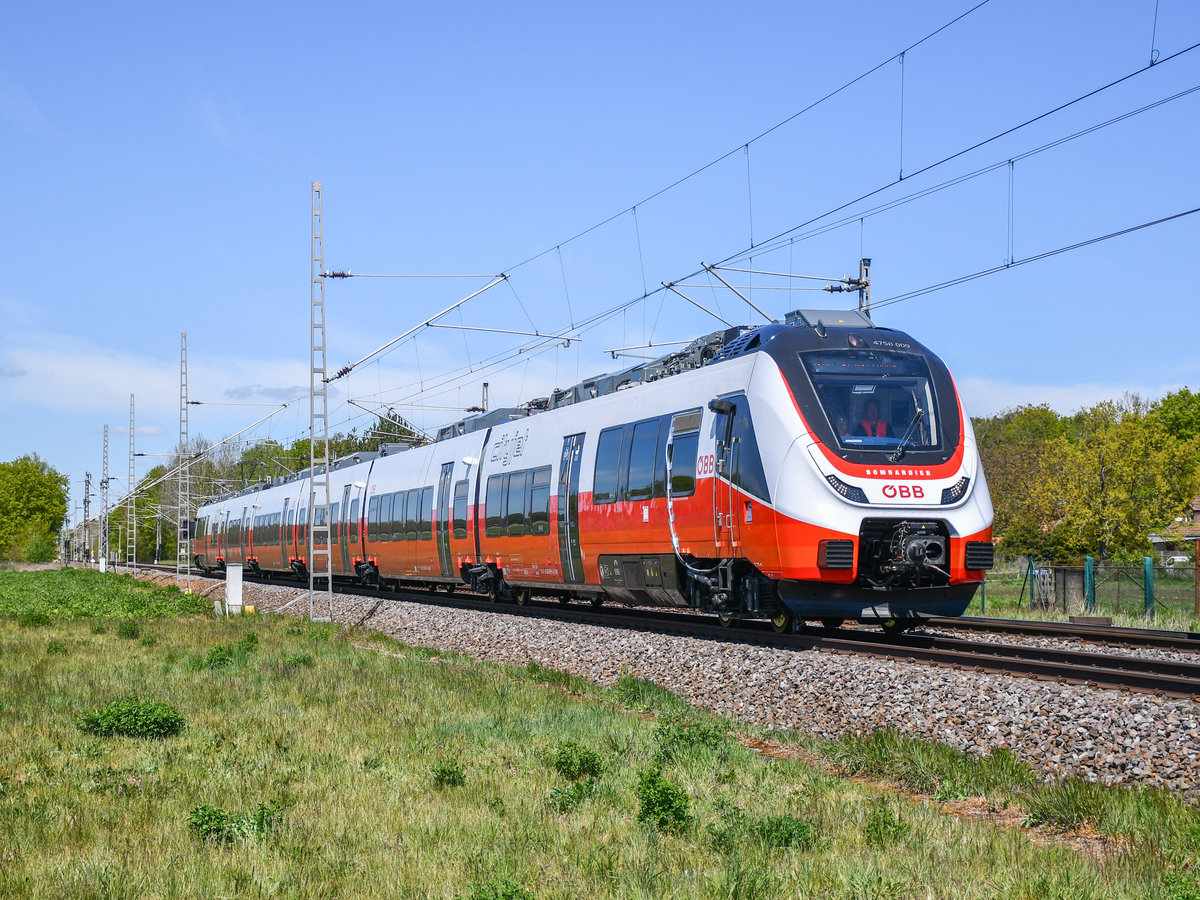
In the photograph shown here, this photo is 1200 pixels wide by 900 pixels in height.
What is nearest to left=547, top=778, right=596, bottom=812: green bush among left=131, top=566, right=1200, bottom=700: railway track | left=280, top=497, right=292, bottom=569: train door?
left=131, top=566, right=1200, bottom=700: railway track

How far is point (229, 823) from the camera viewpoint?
7496 mm

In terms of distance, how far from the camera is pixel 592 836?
7355 millimetres

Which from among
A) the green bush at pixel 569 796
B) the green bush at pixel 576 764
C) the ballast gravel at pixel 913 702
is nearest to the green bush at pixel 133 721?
the green bush at pixel 576 764

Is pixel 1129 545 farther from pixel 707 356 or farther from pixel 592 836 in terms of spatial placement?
pixel 592 836

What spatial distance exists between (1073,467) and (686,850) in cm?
6240

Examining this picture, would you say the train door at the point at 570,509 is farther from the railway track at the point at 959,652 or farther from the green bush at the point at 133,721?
the green bush at the point at 133,721

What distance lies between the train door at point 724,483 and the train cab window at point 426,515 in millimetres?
15115

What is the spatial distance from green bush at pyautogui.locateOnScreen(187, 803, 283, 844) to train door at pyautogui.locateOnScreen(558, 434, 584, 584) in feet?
45.2

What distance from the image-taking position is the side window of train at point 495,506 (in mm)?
25578

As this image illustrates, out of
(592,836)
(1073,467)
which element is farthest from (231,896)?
(1073,467)

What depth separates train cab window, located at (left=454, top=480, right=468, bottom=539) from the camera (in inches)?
A: 1104

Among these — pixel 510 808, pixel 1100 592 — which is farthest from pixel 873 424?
pixel 1100 592

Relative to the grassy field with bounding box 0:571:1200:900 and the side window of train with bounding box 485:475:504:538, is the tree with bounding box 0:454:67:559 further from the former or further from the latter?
the grassy field with bounding box 0:571:1200:900

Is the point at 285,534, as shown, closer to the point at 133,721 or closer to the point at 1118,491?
the point at 133,721
